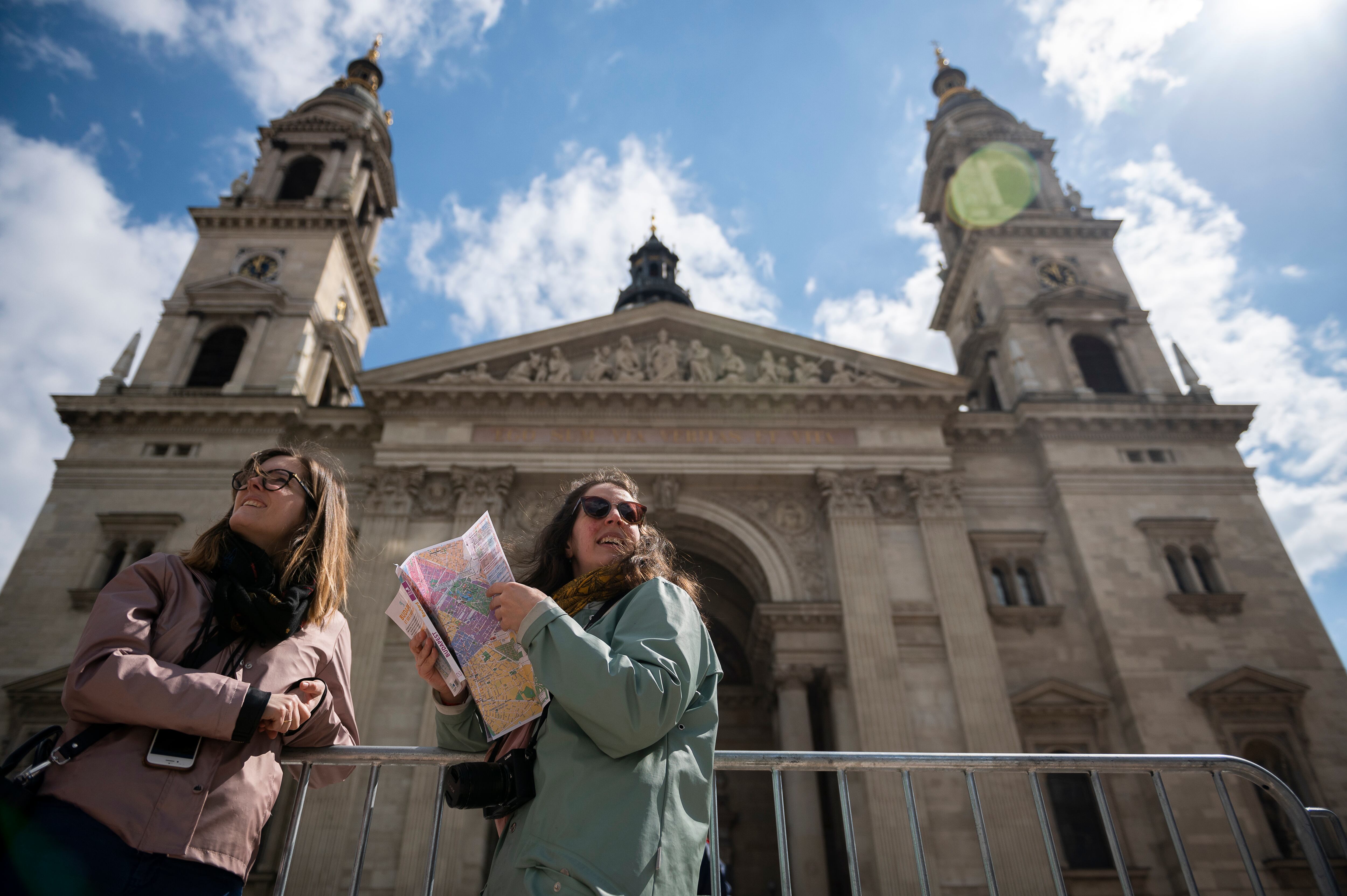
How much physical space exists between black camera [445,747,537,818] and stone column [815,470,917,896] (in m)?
12.2

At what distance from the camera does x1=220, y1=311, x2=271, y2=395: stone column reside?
72.2 feet

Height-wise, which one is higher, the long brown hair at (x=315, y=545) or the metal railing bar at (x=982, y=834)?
the long brown hair at (x=315, y=545)

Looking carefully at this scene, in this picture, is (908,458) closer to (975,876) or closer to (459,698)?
(975,876)

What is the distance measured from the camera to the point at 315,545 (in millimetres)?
3605

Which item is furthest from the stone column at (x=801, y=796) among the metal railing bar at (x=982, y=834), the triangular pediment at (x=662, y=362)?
the metal railing bar at (x=982, y=834)

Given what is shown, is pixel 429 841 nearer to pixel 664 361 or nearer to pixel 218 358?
pixel 664 361

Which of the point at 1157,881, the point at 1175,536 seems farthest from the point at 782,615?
the point at 1175,536

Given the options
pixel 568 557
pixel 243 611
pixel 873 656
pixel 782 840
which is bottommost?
pixel 782 840

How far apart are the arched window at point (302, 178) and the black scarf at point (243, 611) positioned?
102 feet

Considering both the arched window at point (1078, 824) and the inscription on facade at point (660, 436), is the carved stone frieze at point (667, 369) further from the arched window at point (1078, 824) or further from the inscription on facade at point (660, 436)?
the arched window at point (1078, 824)

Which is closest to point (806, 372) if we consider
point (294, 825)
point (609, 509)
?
point (609, 509)

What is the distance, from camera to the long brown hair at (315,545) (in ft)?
11.1

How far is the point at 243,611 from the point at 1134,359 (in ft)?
87.5

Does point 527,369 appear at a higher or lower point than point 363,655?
higher
